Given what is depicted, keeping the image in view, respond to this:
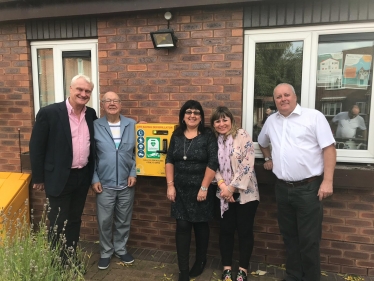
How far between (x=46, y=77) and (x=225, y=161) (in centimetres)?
269

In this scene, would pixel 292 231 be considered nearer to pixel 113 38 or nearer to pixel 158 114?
pixel 158 114

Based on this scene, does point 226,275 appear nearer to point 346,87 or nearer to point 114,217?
point 114,217

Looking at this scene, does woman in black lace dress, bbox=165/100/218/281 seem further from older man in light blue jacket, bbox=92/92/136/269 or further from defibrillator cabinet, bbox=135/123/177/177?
older man in light blue jacket, bbox=92/92/136/269

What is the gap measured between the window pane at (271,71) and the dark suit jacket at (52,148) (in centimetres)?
200

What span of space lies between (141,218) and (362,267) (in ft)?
8.25

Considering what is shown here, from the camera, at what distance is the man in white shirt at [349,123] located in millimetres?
3320

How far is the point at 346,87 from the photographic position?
3.34 m

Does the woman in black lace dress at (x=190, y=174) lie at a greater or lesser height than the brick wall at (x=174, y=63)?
lesser

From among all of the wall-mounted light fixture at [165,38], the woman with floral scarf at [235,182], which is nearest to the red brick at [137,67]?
the wall-mounted light fixture at [165,38]

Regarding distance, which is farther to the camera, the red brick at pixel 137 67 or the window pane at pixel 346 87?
the red brick at pixel 137 67

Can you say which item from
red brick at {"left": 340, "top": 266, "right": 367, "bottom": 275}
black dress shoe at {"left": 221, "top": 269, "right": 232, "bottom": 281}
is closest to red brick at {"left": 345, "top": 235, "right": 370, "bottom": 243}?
red brick at {"left": 340, "top": 266, "right": 367, "bottom": 275}

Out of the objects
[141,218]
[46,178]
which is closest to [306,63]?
[141,218]

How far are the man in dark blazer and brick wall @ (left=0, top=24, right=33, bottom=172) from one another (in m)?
1.30

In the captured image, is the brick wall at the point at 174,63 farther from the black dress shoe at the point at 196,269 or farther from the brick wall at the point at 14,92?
the black dress shoe at the point at 196,269
